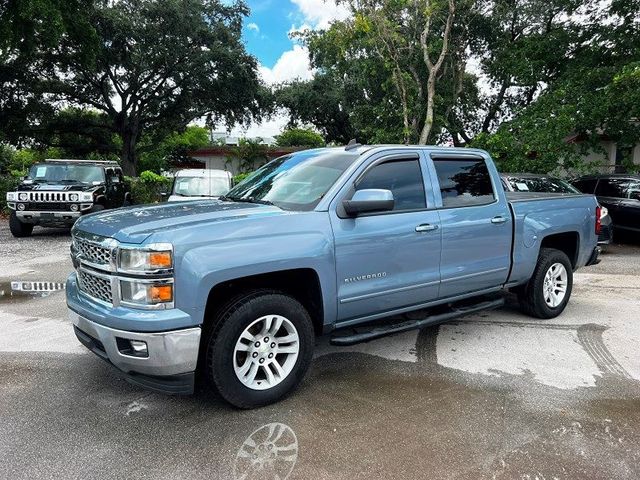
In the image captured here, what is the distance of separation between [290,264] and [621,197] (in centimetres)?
1090

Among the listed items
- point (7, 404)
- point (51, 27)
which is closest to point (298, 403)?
point (7, 404)

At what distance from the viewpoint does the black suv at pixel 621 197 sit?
36.4 feet

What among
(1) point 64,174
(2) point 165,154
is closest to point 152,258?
(1) point 64,174

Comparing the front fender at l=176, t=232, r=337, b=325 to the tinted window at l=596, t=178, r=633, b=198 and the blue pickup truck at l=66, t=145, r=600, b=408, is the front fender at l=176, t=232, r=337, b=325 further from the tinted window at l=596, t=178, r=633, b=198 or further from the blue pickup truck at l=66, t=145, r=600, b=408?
the tinted window at l=596, t=178, r=633, b=198

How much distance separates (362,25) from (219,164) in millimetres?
23804

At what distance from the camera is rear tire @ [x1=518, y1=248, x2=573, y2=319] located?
536cm

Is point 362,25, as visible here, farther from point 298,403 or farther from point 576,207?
point 298,403

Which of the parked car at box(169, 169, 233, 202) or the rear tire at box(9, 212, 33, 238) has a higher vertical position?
the parked car at box(169, 169, 233, 202)

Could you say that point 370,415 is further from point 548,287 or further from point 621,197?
point 621,197

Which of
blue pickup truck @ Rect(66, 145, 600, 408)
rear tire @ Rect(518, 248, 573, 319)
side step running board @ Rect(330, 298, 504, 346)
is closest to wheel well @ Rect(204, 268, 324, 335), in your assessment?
blue pickup truck @ Rect(66, 145, 600, 408)

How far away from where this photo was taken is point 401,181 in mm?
4234

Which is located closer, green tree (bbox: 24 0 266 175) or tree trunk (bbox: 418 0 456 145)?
tree trunk (bbox: 418 0 456 145)

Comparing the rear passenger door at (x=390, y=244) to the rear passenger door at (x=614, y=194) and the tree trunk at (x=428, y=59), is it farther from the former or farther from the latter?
the tree trunk at (x=428, y=59)

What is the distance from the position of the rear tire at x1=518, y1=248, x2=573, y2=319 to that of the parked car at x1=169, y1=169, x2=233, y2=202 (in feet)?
31.0
